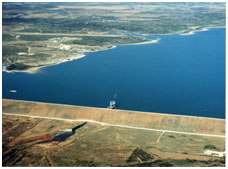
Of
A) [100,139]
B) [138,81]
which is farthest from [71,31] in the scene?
[100,139]

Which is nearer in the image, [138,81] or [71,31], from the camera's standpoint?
[138,81]

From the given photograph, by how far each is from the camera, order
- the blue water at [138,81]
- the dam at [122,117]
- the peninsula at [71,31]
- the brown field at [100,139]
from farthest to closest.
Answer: the peninsula at [71,31] → the blue water at [138,81] → the dam at [122,117] → the brown field at [100,139]

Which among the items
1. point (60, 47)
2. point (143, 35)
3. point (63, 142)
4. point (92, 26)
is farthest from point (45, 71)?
point (92, 26)

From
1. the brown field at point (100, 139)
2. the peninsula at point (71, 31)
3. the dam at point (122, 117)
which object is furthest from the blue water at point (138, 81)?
the peninsula at point (71, 31)

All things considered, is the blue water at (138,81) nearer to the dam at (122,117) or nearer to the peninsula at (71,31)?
the dam at (122,117)

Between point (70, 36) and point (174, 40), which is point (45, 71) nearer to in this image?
point (70, 36)

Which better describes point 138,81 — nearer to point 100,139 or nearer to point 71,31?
point 100,139

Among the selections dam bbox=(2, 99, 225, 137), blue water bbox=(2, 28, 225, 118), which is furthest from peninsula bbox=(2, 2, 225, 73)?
dam bbox=(2, 99, 225, 137)
